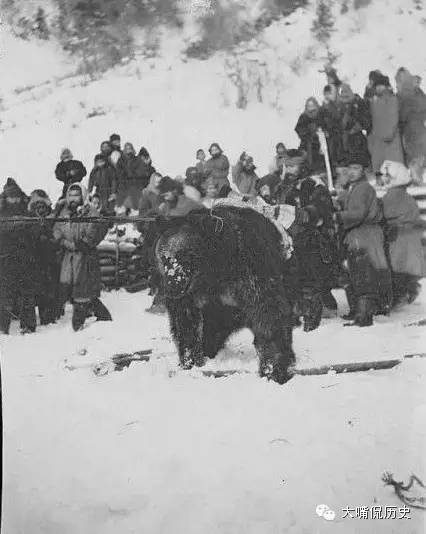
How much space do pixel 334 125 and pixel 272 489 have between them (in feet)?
5.36

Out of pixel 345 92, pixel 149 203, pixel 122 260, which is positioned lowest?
pixel 122 260

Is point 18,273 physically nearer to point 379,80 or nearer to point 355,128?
point 355,128

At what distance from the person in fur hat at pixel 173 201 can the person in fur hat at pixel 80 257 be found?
0.30 metres

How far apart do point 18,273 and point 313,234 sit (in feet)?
4.52

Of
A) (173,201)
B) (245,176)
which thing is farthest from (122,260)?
(245,176)

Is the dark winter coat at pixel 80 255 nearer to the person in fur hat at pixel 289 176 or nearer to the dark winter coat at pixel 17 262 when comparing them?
the dark winter coat at pixel 17 262

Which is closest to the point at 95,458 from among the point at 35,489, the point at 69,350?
the point at 35,489

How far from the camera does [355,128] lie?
3061mm

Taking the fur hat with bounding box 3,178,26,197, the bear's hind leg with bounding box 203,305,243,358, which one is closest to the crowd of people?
the fur hat with bounding box 3,178,26,197

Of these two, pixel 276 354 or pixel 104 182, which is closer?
pixel 276 354

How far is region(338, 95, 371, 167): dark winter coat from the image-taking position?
9.89 ft

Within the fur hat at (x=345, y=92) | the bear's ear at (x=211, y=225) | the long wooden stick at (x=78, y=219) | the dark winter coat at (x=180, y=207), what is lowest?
the bear's ear at (x=211, y=225)

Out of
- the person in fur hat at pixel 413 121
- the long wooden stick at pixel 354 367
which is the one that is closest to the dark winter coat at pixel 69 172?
the long wooden stick at pixel 354 367

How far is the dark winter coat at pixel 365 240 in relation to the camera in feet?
9.84
